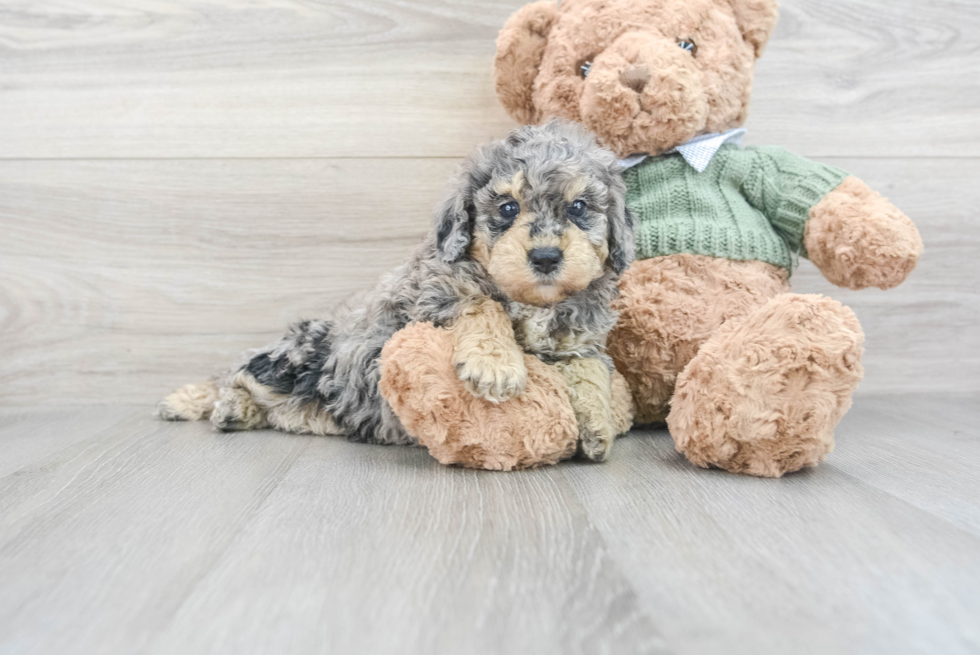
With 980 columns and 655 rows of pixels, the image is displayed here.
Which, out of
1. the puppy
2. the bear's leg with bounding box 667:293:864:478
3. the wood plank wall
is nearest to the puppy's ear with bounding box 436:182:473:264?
the puppy

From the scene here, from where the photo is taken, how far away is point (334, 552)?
73 centimetres

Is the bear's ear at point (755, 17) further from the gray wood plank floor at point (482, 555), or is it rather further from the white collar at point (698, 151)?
the gray wood plank floor at point (482, 555)

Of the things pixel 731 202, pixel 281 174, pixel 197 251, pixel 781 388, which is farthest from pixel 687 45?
pixel 197 251

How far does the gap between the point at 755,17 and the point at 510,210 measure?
623 millimetres

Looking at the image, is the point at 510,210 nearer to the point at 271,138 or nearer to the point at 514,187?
the point at 514,187

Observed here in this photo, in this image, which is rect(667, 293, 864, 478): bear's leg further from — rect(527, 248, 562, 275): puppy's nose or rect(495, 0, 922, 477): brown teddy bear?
rect(527, 248, 562, 275): puppy's nose

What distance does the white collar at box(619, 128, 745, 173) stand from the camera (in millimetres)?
1187

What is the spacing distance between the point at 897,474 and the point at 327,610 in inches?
32.4

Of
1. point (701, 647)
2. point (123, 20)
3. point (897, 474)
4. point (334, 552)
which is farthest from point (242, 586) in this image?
point (123, 20)

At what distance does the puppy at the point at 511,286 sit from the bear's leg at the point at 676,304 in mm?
77

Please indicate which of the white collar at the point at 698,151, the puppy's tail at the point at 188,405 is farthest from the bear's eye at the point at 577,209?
the puppy's tail at the point at 188,405

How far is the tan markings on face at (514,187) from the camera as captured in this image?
0.97 meters

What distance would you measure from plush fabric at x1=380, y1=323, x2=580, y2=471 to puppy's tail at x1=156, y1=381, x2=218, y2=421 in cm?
59

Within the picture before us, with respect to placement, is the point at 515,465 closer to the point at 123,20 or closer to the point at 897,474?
the point at 897,474
